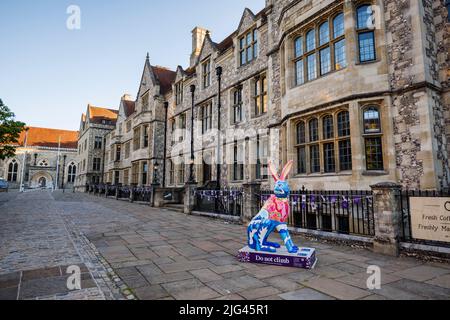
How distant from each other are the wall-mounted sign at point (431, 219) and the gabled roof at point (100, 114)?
50.9 m

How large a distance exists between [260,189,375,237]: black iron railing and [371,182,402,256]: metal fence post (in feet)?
1.75

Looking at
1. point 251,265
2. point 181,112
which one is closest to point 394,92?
point 251,265

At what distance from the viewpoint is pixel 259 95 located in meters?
14.5

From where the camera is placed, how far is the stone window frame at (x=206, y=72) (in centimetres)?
1925

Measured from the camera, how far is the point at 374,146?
320 inches

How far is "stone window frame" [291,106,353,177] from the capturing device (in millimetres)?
8695

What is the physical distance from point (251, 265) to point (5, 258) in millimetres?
4518

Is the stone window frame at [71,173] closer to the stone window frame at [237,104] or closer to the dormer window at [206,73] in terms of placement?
the dormer window at [206,73]

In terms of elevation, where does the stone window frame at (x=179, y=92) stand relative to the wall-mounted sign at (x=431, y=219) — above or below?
above

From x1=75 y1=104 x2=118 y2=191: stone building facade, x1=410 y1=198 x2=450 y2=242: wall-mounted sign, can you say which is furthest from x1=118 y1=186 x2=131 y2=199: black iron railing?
x1=410 y1=198 x2=450 y2=242: wall-mounted sign

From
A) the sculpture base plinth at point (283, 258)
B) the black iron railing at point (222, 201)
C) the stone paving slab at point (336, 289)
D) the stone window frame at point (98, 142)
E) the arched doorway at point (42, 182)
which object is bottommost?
the stone paving slab at point (336, 289)

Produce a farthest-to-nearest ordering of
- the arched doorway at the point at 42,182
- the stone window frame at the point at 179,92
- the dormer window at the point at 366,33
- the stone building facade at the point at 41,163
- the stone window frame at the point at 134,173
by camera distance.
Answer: the arched doorway at the point at 42,182
the stone building facade at the point at 41,163
the stone window frame at the point at 134,173
the stone window frame at the point at 179,92
the dormer window at the point at 366,33

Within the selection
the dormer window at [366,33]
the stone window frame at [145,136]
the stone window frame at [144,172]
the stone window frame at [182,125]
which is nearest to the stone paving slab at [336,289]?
the dormer window at [366,33]
